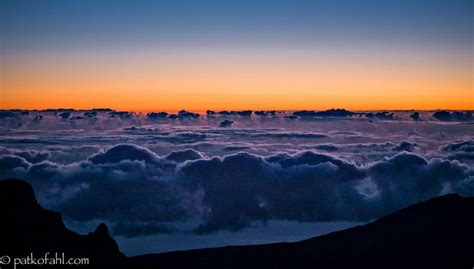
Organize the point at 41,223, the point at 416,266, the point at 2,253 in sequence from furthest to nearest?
1. the point at 416,266
2. the point at 41,223
3. the point at 2,253

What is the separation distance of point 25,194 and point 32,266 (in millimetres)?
26274

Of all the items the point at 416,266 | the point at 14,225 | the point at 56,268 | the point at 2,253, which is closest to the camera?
the point at 2,253

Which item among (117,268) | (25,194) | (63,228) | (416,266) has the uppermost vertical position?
(25,194)

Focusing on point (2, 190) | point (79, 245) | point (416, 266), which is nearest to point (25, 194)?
point (2, 190)

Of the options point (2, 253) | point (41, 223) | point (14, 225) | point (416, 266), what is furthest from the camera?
point (416, 266)

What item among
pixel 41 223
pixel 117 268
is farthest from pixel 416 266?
pixel 41 223

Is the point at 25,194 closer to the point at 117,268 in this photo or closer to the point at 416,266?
the point at 117,268

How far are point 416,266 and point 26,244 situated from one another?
146 metres

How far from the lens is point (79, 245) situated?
408 ft

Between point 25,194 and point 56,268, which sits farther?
point 25,194

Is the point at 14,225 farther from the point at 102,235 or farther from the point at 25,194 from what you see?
the point at 102,235

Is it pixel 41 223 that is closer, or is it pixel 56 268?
pixel 56 268

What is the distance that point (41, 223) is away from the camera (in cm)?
12206

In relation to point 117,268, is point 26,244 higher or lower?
higher
